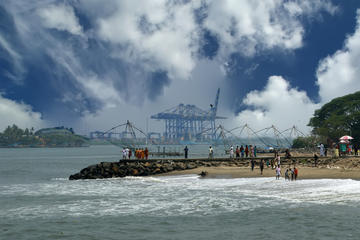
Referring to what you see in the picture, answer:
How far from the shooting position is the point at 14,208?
2303cm

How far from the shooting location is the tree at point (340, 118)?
92.5m

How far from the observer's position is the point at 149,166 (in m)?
45.1

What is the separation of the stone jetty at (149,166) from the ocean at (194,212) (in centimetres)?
1405

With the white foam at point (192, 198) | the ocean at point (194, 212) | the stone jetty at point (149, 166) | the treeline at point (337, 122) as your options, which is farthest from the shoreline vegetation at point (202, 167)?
the treeline at point (337, 122)

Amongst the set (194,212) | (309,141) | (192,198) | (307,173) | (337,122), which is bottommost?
(194,212)

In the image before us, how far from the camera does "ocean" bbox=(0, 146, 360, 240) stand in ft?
53.0

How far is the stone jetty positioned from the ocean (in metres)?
14.1

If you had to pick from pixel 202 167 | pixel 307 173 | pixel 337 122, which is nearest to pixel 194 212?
pixel 307 173

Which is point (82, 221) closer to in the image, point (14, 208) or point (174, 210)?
point (174, 210)

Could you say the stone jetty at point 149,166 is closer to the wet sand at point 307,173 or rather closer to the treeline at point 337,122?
the wet sand at point 307,173

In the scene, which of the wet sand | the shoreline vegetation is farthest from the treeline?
the wet sand

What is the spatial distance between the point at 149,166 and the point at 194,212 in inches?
992

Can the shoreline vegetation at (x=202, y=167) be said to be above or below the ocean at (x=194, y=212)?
above

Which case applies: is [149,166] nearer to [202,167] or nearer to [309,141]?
[202,167]
